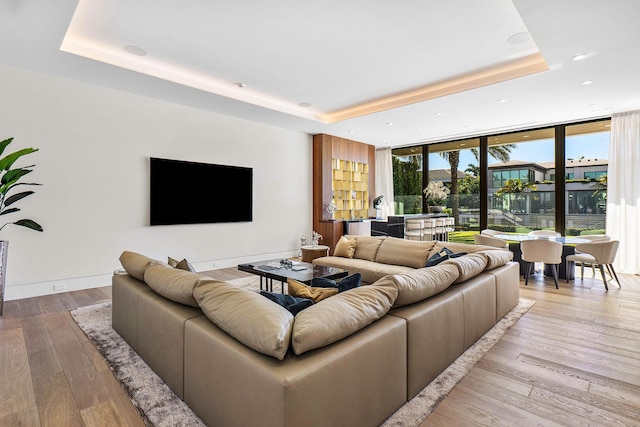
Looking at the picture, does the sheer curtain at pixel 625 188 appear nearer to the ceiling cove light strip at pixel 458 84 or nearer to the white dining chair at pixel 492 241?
the white dining chair at pixel 492 241

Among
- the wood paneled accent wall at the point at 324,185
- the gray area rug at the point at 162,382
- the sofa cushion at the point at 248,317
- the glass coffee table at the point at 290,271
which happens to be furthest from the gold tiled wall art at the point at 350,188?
the sofa cushion at the point at 248,317

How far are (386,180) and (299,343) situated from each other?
8204 mm

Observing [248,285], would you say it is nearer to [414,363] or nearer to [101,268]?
[101,268]

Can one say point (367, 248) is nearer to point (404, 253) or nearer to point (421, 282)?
point (404, 253)

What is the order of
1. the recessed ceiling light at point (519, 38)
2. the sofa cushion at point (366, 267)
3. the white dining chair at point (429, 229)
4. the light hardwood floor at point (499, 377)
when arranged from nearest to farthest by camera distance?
the light hardwood floor at point (499, 377)
the recessed ceiling light at point (519, 38)
the sofa cushion at point (366, 267)
the white dining chair at point (429, 229)

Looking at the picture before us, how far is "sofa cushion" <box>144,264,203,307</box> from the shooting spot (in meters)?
2.02

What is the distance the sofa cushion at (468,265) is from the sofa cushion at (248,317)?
1554mm

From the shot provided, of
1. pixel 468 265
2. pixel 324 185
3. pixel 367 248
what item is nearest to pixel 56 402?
Result: pixel 468 265

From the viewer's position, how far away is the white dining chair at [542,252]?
4.80m

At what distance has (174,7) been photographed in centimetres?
302

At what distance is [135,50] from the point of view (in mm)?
3850

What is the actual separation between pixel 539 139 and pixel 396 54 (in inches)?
181

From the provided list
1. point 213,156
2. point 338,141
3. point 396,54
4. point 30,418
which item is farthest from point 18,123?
point 338,141

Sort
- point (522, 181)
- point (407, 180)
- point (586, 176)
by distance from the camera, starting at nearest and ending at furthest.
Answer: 1. point (586, 176)
2. point (522, 181)
3. point (407, 180)
